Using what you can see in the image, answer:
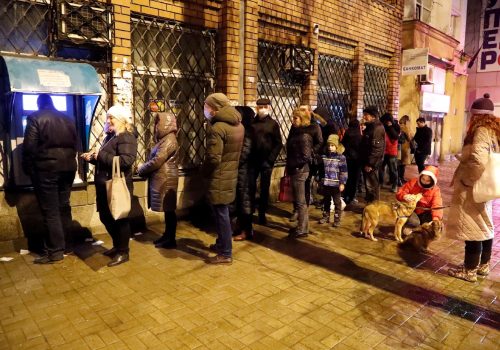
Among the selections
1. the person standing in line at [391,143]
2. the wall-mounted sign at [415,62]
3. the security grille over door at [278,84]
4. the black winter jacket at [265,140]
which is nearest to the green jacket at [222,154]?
the black winter jacket at [265,140]

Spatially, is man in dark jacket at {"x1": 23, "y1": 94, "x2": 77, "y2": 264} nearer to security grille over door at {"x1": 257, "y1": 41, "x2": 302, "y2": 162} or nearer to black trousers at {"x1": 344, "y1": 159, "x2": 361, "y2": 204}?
security grille over door at {"x1": 257, "y1": 41, "x2": 302, "y2": 162}

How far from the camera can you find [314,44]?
29.5 ft

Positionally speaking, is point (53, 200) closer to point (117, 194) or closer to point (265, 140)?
point (117, 194)

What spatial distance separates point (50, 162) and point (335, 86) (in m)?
7.43

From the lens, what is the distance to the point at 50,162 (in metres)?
4.69

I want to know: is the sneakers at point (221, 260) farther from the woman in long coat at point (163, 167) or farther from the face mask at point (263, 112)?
the face mask at point (263, 112)

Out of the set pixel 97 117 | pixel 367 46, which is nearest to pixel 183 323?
pixel 97 117

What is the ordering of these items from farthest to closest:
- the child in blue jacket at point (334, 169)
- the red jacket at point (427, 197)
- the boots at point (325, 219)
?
1. the boots at point (325, 219)
2. the child in blue jacket at point (334, 169)
3. the red jacket at point (427, 197)

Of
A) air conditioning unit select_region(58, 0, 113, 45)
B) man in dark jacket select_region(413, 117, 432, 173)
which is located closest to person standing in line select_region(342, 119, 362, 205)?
man in dark jacket select_region(413, 117, 432, 173)

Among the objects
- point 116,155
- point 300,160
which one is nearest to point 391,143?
point 300,160

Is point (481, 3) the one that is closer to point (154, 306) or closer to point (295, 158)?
point (295, 158)

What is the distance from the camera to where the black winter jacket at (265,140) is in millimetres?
6191

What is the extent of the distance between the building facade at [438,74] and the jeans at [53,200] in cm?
1093

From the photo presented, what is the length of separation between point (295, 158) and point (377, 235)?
1813 mm
